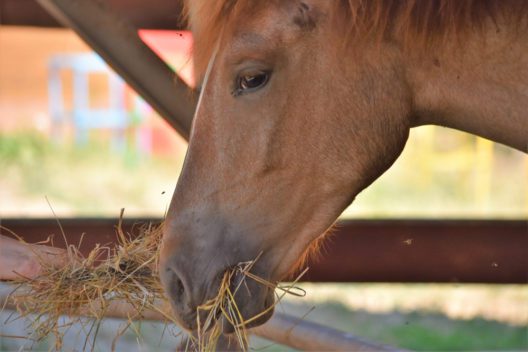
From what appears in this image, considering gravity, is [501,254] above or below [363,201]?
above

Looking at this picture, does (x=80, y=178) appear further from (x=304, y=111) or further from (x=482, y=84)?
(x=482, y=84)

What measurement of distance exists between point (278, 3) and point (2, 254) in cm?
103

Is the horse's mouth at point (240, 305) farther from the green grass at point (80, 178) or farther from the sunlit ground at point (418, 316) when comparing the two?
the green grass at point (80, 178)

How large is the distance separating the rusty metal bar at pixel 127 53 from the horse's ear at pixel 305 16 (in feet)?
3.01

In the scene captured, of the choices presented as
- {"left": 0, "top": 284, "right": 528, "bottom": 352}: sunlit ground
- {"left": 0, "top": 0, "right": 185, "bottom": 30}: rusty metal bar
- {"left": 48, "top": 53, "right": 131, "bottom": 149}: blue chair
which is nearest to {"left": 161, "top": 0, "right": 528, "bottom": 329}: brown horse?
{"left": 0, "top": 0, "right": 185, "bottom": 30}: rusty metal bar

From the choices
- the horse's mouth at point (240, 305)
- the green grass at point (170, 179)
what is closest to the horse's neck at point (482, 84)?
the horse's mouth at point (240, 305)

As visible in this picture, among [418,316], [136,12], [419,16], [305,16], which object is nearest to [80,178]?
[418,316]

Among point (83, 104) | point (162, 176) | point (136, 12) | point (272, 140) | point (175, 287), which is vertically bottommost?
point (162, 176)

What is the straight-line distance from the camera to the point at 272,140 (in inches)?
79.2

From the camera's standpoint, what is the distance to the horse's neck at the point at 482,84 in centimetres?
197

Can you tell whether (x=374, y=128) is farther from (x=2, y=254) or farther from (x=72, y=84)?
(x=72, y=84)

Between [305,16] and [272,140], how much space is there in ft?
0.98

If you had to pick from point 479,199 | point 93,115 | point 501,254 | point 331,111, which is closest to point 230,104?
point 331,111

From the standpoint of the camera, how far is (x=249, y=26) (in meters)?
2.02
